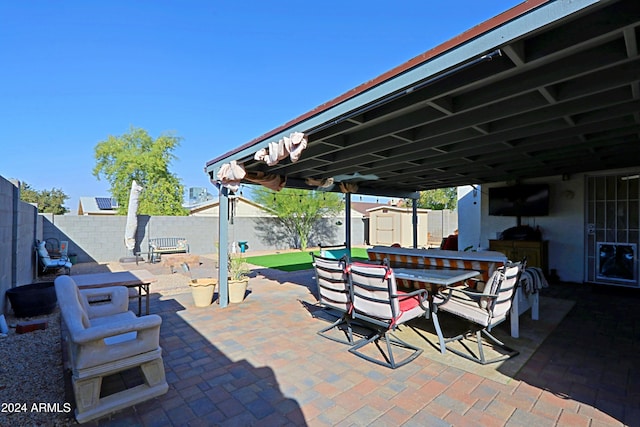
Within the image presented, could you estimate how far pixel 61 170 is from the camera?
20469 mm

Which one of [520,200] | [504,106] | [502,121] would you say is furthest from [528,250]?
[504,106]

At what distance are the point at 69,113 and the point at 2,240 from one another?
10327 mm

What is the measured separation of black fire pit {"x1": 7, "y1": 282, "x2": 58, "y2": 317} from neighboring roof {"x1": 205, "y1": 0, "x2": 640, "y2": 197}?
3.01 meters

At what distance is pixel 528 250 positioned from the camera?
7.14 m

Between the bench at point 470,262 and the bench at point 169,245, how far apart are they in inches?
385

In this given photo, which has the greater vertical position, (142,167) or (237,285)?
(142,167)

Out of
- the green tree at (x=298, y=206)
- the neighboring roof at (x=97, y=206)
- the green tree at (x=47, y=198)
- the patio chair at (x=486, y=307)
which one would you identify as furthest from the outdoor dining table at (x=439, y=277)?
the green tree at (x=47, y=198)

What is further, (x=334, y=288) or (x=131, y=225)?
(x=131, y=225)

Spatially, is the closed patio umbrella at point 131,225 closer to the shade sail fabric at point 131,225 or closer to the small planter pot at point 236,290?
the shade sail fabric at point 131,225

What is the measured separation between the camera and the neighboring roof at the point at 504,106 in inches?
72.1

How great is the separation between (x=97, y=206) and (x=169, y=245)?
14.0 m

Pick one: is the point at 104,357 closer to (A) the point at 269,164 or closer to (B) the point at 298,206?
(A) the point at 269,164

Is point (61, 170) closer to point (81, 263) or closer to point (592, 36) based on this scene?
point (81, 263)

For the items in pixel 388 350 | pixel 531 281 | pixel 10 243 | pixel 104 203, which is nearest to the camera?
pixel 388 350
